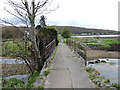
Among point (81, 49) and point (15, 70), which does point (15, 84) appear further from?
point (81, 49)

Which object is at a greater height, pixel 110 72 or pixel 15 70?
pixel 110 72

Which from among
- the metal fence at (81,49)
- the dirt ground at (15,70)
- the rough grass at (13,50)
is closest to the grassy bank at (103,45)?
the metal fence at (81,49)

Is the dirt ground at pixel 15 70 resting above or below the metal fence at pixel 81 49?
below

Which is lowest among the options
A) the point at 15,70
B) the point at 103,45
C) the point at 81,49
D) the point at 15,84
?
the point at 103,45

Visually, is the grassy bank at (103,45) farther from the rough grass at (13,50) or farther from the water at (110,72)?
the rough grass at (13,50)

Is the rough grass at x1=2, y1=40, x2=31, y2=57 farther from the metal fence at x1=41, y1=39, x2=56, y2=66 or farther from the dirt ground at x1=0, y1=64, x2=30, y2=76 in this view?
the dirt ground at x1=0, y1=64, x2=30, y2=76

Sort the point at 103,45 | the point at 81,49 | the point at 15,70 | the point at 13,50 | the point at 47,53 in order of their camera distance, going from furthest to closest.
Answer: the point at 103,45 → the point at 15,70 → the point at 81,49 → the point at 13,50 → the point at 47,53

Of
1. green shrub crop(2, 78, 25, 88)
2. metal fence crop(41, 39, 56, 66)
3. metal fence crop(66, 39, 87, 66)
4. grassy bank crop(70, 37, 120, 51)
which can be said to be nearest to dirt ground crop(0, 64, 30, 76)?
metal fence crop(41, 39, 56, 66)

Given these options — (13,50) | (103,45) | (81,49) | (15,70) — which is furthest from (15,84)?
(103,45)

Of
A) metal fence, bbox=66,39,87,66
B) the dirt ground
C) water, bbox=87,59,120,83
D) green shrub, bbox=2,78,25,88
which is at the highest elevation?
metal fence, bbox=66,39,87,66

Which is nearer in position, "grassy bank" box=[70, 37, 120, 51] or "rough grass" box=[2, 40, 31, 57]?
"rough grass" box=[2, 40, 31, 57]

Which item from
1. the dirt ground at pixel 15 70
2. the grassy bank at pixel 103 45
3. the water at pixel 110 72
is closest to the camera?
the water at pixel 110 72

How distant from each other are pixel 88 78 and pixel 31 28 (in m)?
3.24

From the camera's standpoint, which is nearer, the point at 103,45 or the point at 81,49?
the point at 81,49
